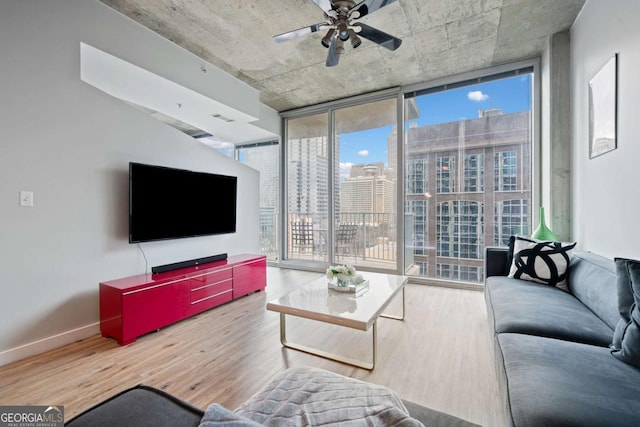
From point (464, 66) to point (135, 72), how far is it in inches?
148

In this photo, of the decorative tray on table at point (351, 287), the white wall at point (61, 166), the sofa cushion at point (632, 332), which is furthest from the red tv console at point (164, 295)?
the sofa cushion at point (632, 332)

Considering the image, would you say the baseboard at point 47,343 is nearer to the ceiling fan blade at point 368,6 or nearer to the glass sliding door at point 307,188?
the glass sliding door at point 307,188

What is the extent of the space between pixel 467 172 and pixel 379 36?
2.27 meters

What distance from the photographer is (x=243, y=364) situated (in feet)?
6.54

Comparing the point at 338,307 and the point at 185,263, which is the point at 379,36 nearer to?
the point at 338,307

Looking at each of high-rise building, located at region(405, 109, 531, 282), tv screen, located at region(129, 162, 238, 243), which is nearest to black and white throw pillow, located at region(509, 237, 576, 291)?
high-rise building, located at region(405, 109, 531, 282)

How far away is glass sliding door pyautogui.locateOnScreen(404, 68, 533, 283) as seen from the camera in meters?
3.51

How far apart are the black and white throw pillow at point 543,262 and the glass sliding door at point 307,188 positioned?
9.22ft

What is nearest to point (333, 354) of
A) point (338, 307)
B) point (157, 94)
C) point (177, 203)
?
point (338, 307)

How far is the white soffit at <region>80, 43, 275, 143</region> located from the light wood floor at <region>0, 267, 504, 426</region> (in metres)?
2.47

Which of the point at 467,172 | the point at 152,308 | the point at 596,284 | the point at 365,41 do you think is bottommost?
the point at 152,308

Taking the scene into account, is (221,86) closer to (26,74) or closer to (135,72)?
(135,72)

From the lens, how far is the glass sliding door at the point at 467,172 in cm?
351

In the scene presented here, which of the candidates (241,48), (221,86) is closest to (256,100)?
(221,86)
